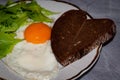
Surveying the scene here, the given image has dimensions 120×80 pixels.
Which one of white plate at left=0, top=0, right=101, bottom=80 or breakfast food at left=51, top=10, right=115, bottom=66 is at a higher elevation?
breakfast food at left=51, top=10, right=115, bottom=66

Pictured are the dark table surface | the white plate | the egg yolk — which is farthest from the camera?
the egg yolk

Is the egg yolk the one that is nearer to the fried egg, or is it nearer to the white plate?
the fried egg

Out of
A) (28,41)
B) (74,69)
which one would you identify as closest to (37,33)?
(28,41)

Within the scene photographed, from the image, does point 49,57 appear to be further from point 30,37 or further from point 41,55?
point 30,37

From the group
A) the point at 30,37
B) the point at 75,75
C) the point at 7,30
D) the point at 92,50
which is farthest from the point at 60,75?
the point at 7,30

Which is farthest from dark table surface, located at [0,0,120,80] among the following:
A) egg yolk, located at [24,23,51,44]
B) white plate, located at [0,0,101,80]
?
egg yolk, located at [24,23,51,44]

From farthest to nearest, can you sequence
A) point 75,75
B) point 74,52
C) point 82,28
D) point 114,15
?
point 114,15 → point 82,28 → point 74,52 → point 75,75
